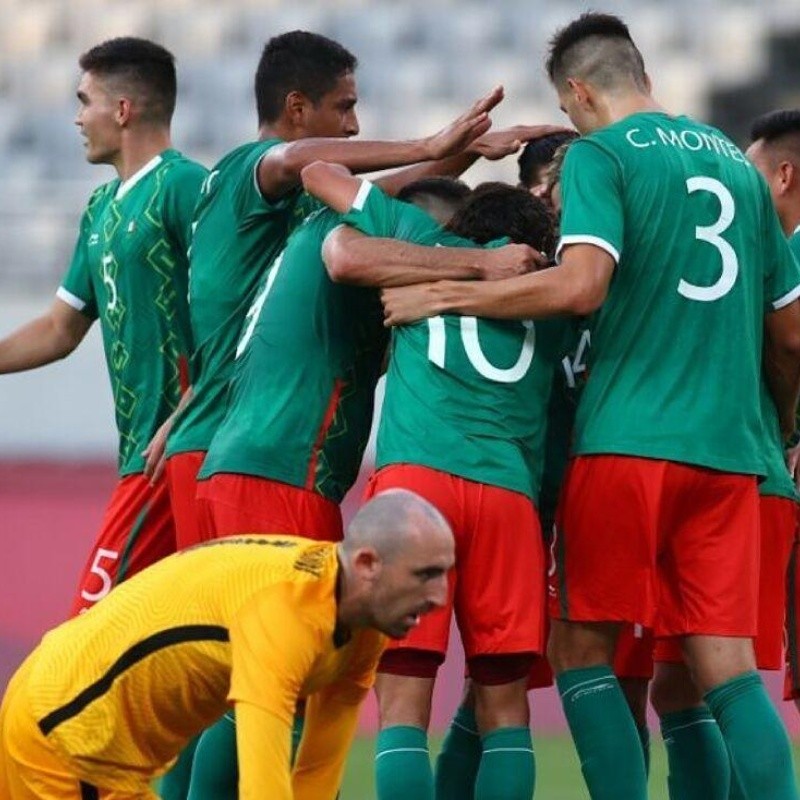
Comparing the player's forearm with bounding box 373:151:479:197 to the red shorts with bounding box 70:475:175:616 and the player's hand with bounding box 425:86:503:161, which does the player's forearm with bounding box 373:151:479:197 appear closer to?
the player's hand with bounding box 425:86:503:161

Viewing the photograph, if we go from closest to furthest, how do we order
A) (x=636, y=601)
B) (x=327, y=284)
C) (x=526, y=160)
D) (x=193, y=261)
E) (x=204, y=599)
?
(x=204, y=599) < (x=636, y=601) < (x=327, y=284) < (x=193, y=261) < (x=526, y=160)

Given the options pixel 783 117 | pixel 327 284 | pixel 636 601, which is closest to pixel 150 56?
pixel 327 284

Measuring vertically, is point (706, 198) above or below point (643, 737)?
above

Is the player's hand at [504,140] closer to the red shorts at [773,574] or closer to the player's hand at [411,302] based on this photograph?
the player's hand at [411,302]

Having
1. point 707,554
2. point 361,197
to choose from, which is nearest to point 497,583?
point 707,554

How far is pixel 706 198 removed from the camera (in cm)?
537

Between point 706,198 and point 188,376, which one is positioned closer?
point 706,198

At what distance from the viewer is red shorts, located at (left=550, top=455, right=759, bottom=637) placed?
5.30m

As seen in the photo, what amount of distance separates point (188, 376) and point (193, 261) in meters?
0.51

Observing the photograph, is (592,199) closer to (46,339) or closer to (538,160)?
(538,160)

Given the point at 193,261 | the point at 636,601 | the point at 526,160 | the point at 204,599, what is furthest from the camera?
the point at 526,160

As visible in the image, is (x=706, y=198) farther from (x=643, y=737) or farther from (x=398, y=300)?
(x=643, y=737)

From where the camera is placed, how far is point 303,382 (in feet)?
18.7

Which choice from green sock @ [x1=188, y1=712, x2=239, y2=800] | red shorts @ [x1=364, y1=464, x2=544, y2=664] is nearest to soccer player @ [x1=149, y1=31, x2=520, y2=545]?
green sock @ [x1=188, y1=712, x2=239, y2=800]
